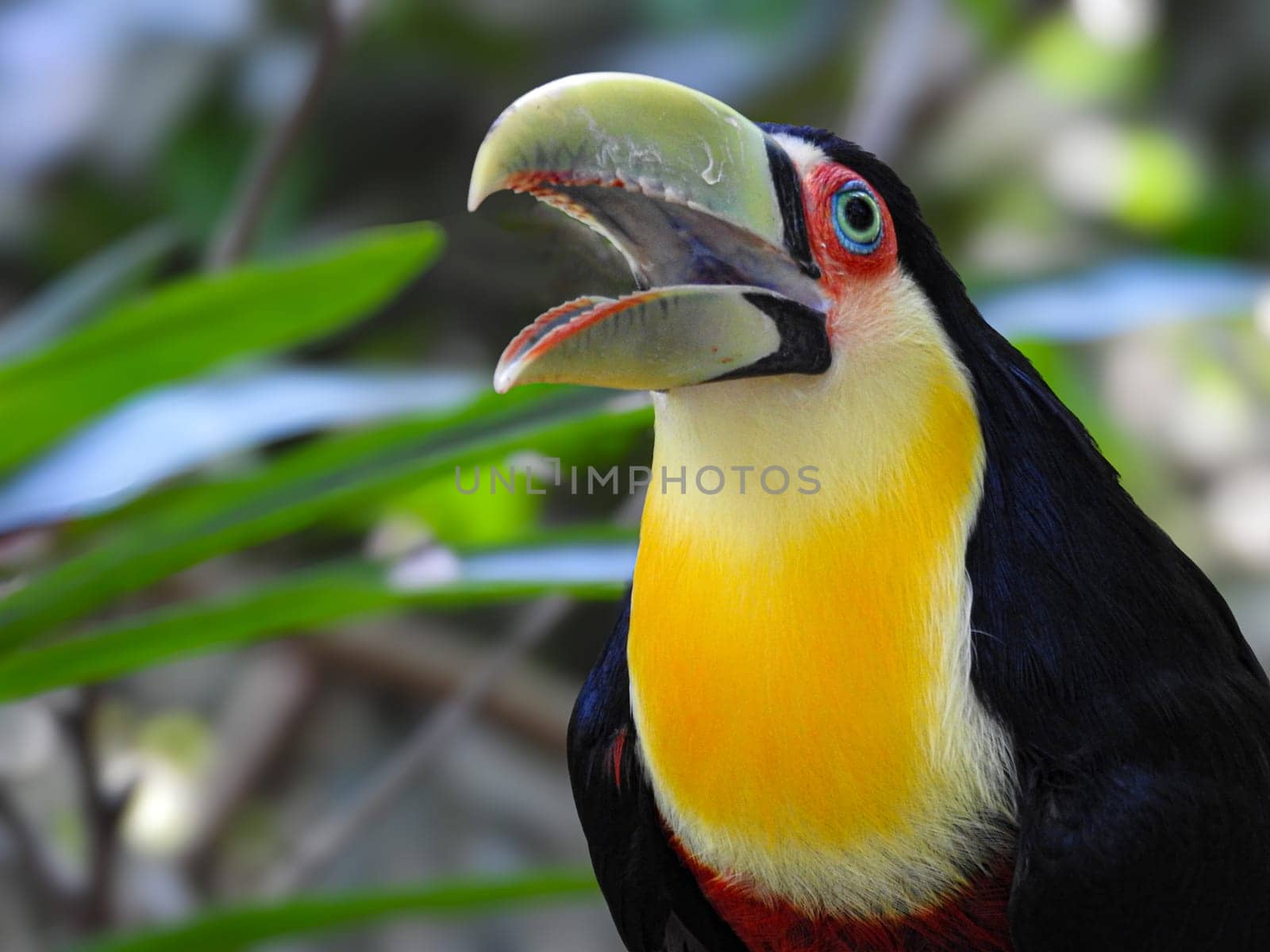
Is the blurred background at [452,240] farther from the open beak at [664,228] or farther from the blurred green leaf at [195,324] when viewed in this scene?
the open beak at [664,228]

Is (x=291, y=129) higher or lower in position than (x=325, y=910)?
higher

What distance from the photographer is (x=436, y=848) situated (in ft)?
7.43

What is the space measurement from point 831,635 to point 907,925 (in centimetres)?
17

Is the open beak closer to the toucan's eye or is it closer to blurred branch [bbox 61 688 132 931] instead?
the toucan's eye

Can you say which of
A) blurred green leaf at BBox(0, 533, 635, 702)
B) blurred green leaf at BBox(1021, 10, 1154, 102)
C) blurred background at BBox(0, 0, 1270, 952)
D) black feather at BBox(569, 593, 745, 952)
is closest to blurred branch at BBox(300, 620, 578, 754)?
blurred background at BBox(0, 0, 1270, 952)

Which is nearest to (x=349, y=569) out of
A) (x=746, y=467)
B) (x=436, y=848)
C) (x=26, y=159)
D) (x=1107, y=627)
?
(x=746, y=467)

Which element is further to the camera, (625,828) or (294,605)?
(294,605)

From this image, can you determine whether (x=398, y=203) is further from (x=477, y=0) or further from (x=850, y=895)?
(x=850, y=895)

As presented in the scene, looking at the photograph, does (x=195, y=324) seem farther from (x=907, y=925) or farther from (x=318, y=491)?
(x=907, y=925)

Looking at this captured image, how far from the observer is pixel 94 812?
1210 millimetres

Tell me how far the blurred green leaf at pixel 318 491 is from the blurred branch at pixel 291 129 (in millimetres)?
410

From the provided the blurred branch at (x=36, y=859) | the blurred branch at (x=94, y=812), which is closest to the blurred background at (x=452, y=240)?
the blurred branch at (x=36, y=859)

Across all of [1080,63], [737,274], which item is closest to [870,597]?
[737,274]

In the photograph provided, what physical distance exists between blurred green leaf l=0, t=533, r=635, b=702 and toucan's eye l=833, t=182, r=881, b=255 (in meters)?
0.30
